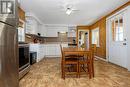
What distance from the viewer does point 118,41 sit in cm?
557

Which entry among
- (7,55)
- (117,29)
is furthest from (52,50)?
(7,55)

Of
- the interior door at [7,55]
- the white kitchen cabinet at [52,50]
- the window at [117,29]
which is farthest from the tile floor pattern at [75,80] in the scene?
the white kitchen cabinet at [52,50]

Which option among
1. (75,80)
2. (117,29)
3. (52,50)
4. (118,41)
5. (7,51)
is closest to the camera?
(7,51)

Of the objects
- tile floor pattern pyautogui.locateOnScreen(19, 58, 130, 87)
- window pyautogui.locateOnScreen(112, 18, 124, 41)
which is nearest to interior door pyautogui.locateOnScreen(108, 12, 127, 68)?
window pyautogui.locateOnScreen(112, 18, 124, 41)

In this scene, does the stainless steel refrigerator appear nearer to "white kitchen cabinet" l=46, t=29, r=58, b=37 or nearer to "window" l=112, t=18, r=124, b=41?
"window" l=112, t=18, r=124, b=41

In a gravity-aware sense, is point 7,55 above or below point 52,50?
above

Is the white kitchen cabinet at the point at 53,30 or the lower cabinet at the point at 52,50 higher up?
the white kitchen cabinet at the point at 53,30

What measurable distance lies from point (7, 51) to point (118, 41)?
4983mm

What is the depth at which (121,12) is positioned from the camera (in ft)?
17.2

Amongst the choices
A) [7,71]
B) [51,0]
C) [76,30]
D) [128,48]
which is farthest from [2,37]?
[76,30]

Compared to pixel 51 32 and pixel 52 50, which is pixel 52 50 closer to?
pixel 52 50

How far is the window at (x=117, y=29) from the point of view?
5.43 metres

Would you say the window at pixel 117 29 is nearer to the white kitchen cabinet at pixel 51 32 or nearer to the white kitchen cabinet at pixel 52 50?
the white kitchen cabinet at pixel 52 50

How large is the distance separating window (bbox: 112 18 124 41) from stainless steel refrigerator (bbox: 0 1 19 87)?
15.1 feet
